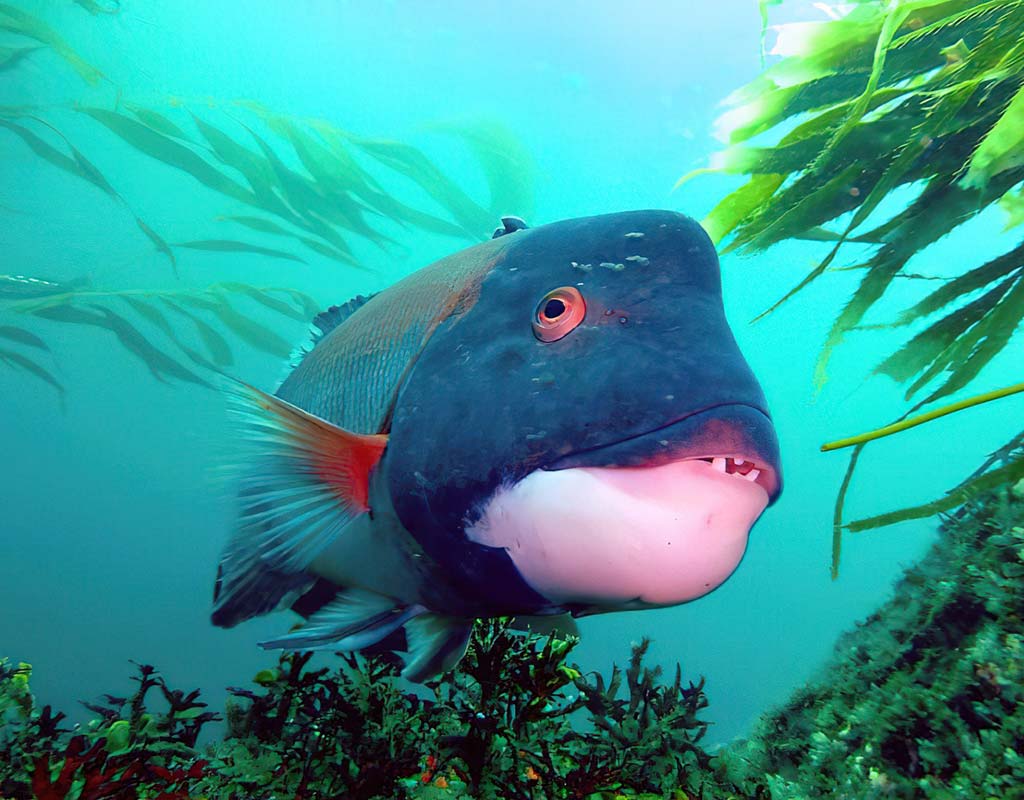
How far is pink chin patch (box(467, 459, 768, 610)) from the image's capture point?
107cm

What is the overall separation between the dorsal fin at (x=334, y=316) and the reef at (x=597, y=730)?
1861 millimetres

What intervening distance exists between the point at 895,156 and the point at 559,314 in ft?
8.38

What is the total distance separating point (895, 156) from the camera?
270 centimetres

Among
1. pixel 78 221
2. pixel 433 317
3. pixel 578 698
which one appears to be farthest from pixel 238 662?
pixel 433 317

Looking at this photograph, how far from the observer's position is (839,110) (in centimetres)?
261

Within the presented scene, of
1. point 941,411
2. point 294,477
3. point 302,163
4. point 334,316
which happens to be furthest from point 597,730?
point 302,163

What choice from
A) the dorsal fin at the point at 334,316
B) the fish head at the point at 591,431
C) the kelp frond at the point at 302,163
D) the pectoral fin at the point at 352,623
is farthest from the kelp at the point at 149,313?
the fish head at the point at 591,431

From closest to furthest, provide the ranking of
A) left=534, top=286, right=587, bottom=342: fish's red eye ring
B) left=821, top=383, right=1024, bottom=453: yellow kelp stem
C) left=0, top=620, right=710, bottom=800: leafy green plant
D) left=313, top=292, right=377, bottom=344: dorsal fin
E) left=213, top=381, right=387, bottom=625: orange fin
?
left=821, top=383, right=1024, bottom=453: yellow kelp stem → left=534, top=286, right=587, bottom=342: fish's red eye ring → left=213, top=381, right=387, bottom=625: orange fin → left=0, top=620, right=710, bottom=800: leafy green plant → left=313, top=292, right=377, bottom=344: dorsal fin

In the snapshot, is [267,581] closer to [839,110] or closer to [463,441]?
[463,441]

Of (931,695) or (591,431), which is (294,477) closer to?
(591,431)

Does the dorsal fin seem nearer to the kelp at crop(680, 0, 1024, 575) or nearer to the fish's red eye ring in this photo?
the fish's red eye ring

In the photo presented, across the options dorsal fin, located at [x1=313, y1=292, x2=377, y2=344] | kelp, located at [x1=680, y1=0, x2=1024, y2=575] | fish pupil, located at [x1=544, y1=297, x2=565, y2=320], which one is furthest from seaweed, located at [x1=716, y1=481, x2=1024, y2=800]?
dorsal fin, located at [x1=313, y1=292, x2=377, y2=344]

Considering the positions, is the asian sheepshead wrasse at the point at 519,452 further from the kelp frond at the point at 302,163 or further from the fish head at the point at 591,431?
the kelp frond at the point at 302,163

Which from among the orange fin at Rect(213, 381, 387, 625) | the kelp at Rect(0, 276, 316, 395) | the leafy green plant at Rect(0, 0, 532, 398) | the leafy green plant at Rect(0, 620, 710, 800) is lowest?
the leafy green plant at Rect(0, 620, 710, 800)
